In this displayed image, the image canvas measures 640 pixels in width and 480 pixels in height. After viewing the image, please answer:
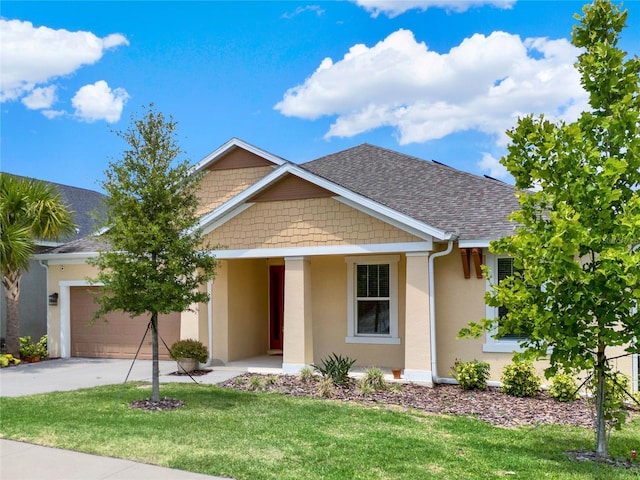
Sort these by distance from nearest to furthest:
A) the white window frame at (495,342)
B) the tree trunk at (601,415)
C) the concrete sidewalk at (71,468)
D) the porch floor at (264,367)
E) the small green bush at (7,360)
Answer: the concrete sidewalk at (71,468)
the tree trunk at (601,415)
the white window frame at (495,342)
the porch floor at (264,367)
the small green bush at (7,360)

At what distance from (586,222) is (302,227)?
750 centimetres

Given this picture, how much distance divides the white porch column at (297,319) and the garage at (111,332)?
14.0ft

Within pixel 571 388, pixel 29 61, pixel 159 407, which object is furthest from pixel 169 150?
pixel 29 61

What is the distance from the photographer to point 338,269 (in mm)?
13555

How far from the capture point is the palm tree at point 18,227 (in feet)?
48.3

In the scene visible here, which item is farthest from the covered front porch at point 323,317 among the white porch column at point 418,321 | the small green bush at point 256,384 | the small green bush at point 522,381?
the small green bush at point 522,381

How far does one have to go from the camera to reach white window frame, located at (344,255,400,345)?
1293 cm

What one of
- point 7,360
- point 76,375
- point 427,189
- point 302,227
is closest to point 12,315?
point 7,360

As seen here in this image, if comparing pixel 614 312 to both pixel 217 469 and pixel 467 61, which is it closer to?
pixel 217 469

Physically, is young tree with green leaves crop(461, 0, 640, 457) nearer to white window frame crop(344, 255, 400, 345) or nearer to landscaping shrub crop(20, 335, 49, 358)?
white window frame crop(344, 255, 400, 345)

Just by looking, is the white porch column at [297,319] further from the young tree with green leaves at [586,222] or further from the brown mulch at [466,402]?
the young tree with green leaves at [586,222]

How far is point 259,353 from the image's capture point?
50.4 ft

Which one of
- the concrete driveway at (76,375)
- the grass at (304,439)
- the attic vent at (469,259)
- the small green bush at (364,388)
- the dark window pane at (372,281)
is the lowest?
the concrete driveway at (76,375)

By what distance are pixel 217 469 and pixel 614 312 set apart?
182 inches
